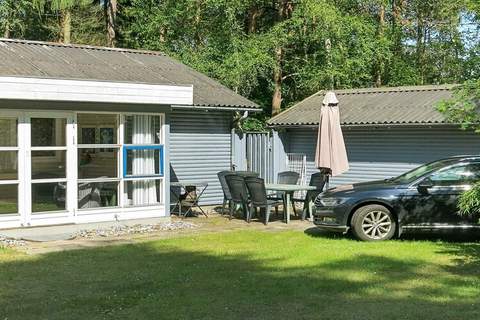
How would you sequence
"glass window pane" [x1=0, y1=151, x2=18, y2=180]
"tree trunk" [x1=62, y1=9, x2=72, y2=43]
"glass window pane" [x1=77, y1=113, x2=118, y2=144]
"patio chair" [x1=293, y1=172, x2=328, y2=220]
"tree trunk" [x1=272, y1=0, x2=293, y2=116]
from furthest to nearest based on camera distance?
"tree trunk" [x1=62, y1=9, x2=72, y2=43] → "tree trunk" [x1=272, y1=0, x2=293, y2=116] → "patio chair" [x1=293, y1=172, x2=328, y2=220] → "glass window pane" [x1=77, y1=113, x2=118, y2=144] → "glass window pane" [x1=0, y1=151, x2=18, y2=180]

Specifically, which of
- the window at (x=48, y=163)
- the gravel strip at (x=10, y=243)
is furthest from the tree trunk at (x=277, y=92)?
the gravel strip at (x=10, y=243)

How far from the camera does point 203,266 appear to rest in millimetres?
9039

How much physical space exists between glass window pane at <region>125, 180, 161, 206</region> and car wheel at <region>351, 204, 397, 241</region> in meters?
4.50

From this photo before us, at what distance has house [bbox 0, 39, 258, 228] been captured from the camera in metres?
11.7

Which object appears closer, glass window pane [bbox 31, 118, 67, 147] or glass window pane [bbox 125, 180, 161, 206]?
glass window pane [bbox 31, 118, 67, 147]

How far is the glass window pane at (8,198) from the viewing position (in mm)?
11602

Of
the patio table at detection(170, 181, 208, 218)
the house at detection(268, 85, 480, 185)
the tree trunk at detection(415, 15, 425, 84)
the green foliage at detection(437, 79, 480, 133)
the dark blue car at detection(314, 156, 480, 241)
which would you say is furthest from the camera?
the tree trunk at detection(415, 15, 425, 84)

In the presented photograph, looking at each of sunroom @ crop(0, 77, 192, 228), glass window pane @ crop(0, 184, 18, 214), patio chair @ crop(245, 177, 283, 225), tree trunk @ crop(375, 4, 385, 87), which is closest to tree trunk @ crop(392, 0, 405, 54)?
tree trunk @ crop(375, 4, 385, 87)

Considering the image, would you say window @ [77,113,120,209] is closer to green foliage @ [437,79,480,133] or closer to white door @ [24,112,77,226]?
white door @ [24,112,77,226]

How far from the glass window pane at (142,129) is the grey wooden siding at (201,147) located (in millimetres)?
2478

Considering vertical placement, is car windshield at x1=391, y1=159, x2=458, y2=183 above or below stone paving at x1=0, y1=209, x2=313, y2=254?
above

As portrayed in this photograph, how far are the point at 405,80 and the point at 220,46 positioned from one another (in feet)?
26.8

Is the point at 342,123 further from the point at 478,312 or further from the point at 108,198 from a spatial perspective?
the point at 478,312

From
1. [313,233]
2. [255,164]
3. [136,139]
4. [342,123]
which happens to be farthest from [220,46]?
[313,233]
